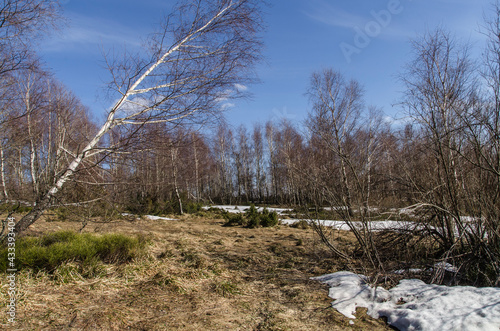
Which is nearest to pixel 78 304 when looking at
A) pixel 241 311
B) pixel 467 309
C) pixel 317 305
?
pixel 241 311

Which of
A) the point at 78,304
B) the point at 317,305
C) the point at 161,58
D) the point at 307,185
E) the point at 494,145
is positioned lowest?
the point at 317,305

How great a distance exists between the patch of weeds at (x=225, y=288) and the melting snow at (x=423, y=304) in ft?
4.06

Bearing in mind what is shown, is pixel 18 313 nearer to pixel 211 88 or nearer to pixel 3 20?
pixel 211 88

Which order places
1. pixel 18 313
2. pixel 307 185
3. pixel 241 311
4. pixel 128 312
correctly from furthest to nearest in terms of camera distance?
pixel 307 185 → pixel 241 311 → pixel 128 312 → pixel 18 313

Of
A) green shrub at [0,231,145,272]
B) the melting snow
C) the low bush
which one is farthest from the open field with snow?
the low bush

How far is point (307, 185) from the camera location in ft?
14.3

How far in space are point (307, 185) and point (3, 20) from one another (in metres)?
4.59

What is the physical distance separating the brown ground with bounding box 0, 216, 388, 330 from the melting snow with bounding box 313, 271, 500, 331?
0.63 ft

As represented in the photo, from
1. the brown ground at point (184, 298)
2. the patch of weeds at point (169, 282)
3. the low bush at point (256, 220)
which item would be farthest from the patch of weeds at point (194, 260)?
the low bush at point (256, 220)

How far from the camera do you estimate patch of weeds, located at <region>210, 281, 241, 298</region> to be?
3406 millimetres

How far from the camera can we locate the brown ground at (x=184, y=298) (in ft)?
8.16

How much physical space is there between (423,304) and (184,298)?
268 cm

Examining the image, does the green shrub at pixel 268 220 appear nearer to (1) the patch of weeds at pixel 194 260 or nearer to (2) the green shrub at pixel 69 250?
(1) the patch of weeds at pixel 194 260

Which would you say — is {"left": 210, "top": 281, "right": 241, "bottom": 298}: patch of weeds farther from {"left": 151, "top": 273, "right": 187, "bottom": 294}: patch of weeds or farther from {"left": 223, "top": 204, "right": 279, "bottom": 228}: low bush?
{"left": 223, "top": 204, "right": 279, "bottom": 228}: low bush
